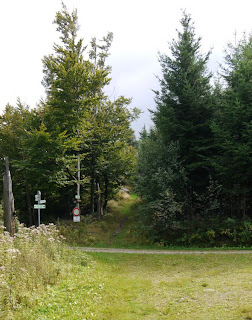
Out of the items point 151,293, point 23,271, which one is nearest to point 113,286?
point 151,293

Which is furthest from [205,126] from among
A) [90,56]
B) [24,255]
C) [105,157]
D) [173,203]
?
[24,255]

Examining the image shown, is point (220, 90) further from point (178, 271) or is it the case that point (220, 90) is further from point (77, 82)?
point (178, 271)

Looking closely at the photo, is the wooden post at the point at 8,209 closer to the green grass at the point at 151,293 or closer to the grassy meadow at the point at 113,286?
the grassy meadow at the point at 113,286

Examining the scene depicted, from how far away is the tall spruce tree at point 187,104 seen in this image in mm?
17562

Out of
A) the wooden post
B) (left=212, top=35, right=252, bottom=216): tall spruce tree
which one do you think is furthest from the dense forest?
the wooden post

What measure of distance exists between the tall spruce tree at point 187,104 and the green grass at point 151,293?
26.5ft

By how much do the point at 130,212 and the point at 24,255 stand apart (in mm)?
22011

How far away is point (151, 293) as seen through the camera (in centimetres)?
725

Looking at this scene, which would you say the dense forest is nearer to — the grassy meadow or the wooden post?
the grassy meadow

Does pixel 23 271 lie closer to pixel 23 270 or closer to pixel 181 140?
pixel 23 270

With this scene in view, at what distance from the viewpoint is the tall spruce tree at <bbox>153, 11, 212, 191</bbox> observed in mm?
17562

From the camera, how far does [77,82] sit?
20031mm

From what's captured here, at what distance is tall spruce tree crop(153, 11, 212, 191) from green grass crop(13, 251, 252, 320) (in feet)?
26.5

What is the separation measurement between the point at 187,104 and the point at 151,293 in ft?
42.1
